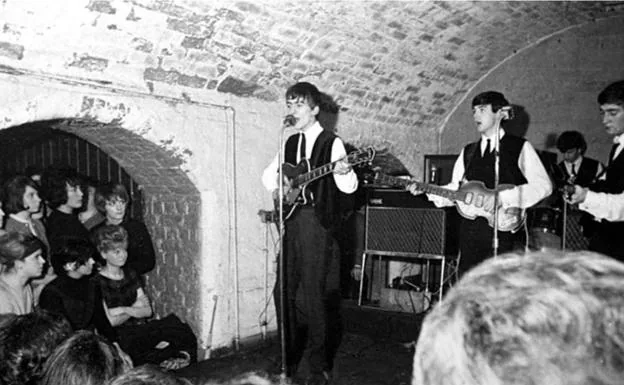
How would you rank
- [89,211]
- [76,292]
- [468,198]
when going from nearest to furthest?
[76,292] < [468,198] < [89,211]

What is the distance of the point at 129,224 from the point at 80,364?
2928 mm

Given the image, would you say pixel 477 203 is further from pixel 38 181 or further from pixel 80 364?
pixel 38 181

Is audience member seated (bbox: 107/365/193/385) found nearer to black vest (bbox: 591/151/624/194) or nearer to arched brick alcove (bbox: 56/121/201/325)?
black vest (bbox: 591/151/624/194)

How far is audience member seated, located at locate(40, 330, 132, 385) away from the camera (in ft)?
5.13

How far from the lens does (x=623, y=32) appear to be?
19.5ft

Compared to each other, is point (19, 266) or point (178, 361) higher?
point (19, 266)

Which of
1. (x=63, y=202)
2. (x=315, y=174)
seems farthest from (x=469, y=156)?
(x=63, y=202)

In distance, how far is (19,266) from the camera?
10.2ft

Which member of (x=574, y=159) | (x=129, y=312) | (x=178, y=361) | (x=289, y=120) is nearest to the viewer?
(x=289, y=120)

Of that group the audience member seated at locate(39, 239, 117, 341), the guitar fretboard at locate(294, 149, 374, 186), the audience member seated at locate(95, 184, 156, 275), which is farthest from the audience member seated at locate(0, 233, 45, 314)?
the guitar fretboard at locate(294, 149, 374, 186)

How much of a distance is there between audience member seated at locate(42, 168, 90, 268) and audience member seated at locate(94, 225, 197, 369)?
0.99ft

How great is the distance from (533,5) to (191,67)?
3.20 metres

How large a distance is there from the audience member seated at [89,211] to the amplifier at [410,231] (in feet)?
7.31

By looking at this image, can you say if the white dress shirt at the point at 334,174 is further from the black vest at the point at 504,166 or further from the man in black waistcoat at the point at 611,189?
the man in black waistcoat at the point at 611,189
